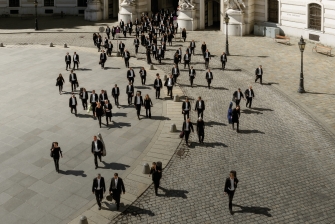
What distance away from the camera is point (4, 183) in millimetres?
17734

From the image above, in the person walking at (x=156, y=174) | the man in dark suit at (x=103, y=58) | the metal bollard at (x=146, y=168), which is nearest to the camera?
the person walking at (x=156, y=174)

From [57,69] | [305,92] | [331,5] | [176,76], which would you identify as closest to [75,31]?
[57,69]

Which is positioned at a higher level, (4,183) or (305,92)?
(305,92)

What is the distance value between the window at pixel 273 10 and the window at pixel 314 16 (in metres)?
4.15

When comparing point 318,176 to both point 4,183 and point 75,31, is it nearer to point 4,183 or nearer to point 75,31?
point 4,183

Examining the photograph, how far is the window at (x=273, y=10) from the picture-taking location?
43188 millimetres

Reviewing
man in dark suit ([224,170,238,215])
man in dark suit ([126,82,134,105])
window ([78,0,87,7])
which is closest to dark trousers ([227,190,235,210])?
man in dark suit ([224,170,238,215])

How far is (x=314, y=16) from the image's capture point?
3944 centimetres

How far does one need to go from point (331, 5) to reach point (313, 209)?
26.4 meters

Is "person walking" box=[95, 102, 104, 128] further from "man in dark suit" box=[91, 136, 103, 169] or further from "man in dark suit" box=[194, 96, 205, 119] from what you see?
"man in dark suit" box=[194, 96, 205, 119]

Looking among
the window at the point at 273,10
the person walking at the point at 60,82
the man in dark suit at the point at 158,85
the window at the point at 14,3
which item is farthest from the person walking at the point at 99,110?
the window at the point at 14,3

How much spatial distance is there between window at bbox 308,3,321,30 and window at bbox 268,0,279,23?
415 cm

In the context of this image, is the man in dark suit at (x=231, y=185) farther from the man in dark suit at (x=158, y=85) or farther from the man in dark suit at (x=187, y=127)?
the man in dark suit at (x=158, y=85)

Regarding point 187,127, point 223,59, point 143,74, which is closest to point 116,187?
point 187,127
